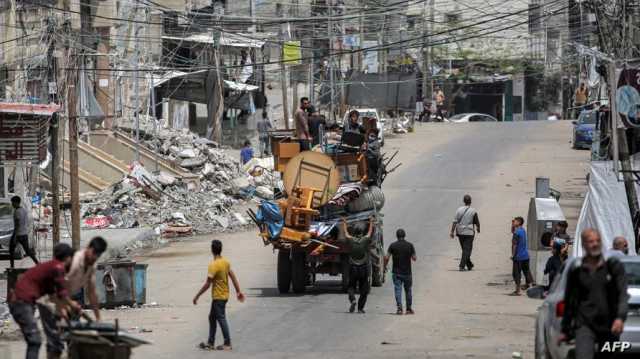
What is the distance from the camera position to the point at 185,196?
4391 cm

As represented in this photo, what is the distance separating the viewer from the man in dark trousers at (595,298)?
12438mm

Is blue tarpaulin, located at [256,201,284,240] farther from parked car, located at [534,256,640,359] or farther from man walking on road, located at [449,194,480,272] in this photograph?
parked car, located at [534,256,640,359]

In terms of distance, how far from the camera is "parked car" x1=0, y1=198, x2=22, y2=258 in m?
34.5

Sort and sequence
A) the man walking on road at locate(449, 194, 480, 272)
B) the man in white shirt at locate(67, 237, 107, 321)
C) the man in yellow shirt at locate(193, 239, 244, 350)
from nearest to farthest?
the man in white shirt at locate(67, 237, 107, 321), the man in yellow shirt at locate(193, 239, 244, 350), the man walking on road at locate(449, 194, 480, 272)

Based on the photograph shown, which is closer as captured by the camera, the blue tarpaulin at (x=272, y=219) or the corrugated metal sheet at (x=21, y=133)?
the blue tarpaulin at (x=272, y=219)

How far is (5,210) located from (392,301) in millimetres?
14001

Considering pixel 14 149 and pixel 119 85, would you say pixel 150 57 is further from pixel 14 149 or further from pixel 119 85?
pixel 14 149

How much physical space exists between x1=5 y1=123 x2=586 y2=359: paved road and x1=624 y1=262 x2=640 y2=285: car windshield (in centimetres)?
388

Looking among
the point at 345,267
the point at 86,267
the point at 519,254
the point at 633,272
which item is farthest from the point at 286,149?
the point at 633,272

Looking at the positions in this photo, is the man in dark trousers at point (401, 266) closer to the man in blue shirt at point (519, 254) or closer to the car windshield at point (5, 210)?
the man in blue shirt at point (519, 254)

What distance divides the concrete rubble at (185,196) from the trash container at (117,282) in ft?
51.1

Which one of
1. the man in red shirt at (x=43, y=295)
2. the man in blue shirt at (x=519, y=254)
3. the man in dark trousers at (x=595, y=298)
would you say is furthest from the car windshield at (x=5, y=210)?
the man in dark trousers at (x=595, y=298)

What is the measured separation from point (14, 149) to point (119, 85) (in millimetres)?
25764

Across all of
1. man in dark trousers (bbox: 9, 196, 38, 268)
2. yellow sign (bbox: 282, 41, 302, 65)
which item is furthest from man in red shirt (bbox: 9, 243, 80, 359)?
yellow sign (bbox: 282, 41, 302, 65)
